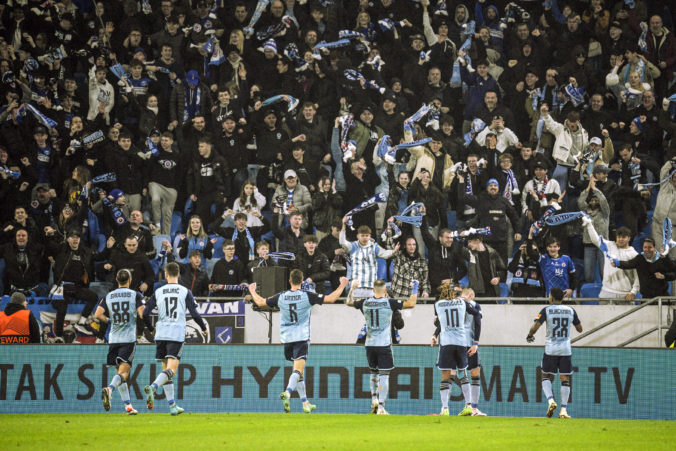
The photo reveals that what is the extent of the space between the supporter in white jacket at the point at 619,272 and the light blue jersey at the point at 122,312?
8.47 m

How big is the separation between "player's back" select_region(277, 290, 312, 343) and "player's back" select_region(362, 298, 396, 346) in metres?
1.03

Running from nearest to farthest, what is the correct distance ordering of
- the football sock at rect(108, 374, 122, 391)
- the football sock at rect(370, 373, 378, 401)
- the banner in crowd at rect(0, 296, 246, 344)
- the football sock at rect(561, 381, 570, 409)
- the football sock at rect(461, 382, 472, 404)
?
the football sock at rect(108, 374, 122, 391) < the football sock at rect(561, 381, 570, 409) < the football sock at rect(461, 382, 472, 404) < the football sock at rect(370, 373, 378, 401) < the banner in crowd at rect(0, 296, 246, 344)

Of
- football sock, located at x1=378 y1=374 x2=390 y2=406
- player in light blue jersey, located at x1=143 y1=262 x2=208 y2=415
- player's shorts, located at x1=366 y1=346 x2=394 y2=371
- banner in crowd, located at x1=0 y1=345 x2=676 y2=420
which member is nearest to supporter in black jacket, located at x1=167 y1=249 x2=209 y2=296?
banner in crowd, located at x1=0 y1=345 x2=676 y2=420

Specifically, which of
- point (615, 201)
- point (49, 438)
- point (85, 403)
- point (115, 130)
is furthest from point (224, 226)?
point (49, 438)

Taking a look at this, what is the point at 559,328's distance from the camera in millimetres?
15484

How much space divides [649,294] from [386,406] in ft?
16.5

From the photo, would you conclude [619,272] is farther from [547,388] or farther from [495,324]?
[547,388]

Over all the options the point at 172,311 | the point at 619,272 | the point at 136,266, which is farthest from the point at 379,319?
the point at 136,266

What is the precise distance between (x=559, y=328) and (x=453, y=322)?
5.23ft

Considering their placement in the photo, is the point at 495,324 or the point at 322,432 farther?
the point at 495,324

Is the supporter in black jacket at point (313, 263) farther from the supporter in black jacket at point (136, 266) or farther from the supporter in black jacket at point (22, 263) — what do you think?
the supporter in black jacket at point (22, 263)

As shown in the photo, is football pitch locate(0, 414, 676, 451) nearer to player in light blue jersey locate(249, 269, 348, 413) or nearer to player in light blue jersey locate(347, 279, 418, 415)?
player in light blue jersey locate(347, 279, 418, 415)

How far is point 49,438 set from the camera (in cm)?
1153

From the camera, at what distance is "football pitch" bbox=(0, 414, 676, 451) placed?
10.8 meters
